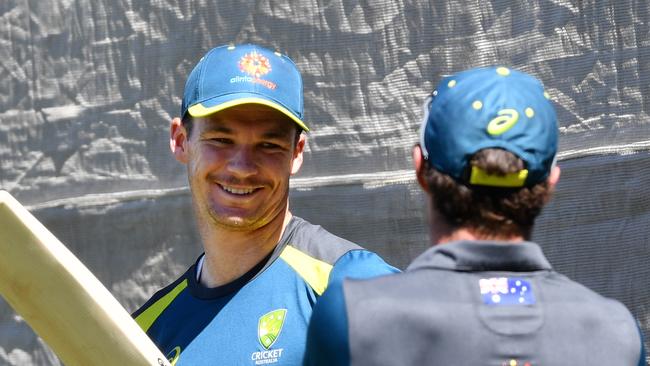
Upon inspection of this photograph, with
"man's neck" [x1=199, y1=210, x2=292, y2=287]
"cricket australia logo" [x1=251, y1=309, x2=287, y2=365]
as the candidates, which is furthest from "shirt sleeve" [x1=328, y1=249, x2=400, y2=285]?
"man's neck" [x1=199, y1=210, x2=292, y2=287]

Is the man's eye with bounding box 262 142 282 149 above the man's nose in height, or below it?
above

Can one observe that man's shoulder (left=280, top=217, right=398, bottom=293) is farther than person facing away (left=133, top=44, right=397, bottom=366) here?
No

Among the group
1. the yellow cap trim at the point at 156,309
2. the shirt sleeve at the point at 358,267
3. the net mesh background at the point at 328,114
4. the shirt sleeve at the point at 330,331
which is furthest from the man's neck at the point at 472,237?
the net mesh background at the point at 328,114

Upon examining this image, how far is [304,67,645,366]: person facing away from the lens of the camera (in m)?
1.69

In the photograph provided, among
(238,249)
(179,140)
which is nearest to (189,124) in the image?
(179,140)

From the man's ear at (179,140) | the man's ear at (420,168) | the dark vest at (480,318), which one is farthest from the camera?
the man's ear at (179,140)

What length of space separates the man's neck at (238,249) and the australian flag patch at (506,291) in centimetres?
109

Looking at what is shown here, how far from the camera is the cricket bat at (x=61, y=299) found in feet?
7.90

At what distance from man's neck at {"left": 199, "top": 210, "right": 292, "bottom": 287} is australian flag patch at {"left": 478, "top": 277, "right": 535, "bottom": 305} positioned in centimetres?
109

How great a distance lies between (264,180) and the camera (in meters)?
2.75

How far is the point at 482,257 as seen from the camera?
1.75 meters

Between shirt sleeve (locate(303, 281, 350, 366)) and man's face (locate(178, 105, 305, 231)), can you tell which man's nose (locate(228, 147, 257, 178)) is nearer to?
man's face (locate(178, 105, 305, 231))

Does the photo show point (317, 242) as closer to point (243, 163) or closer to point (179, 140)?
point (243, 163)

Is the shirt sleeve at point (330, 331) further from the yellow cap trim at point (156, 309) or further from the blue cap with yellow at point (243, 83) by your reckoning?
the yellow cap trim at point (156, 309)
